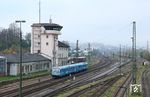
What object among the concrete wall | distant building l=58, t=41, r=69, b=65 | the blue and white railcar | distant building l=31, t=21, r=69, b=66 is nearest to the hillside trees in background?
distant building l=58, t=41, r=69, b=65

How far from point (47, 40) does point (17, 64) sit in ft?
82.4

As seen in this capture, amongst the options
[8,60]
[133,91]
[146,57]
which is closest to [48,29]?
[8,60]

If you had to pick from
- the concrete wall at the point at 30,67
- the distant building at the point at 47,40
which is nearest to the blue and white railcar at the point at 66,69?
the concrete wall at the point at 30,67

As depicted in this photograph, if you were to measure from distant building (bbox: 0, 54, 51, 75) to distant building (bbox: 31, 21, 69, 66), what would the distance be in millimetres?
8049

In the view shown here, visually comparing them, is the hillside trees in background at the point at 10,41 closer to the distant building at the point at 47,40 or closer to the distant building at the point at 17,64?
the distant building at the point at 47,40

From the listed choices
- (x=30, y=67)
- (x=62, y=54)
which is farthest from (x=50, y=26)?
(x=30, y=67)

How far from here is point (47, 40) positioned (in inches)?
3548

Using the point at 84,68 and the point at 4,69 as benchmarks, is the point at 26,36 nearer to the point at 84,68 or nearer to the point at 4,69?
the point at 84,68

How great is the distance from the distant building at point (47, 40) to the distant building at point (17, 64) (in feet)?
26.4

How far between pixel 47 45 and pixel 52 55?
3234mm

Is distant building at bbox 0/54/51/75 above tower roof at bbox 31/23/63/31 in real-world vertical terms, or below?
below

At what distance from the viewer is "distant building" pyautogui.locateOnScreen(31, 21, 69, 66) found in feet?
293

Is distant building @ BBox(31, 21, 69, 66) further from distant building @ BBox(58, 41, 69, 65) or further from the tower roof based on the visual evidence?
distant building @ BBox(58, 41, 69, 65)

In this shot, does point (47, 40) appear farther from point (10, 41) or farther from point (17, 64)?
point (10, 41)
